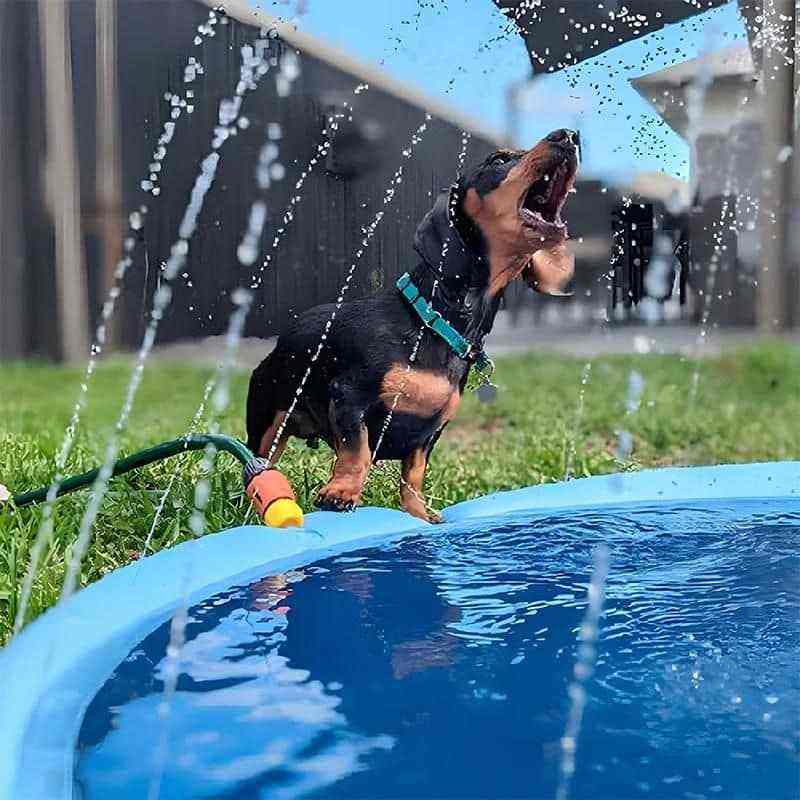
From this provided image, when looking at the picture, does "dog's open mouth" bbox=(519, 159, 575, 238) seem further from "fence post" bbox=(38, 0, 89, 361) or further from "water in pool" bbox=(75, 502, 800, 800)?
"fence post" bbox=(38, 0, 89, 361)

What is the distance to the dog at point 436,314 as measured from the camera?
2531 millimetres

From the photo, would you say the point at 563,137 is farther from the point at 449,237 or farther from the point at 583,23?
the point at 583,23

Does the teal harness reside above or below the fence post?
below

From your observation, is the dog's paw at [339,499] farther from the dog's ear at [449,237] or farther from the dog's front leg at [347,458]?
the dog's ear at [449,237]

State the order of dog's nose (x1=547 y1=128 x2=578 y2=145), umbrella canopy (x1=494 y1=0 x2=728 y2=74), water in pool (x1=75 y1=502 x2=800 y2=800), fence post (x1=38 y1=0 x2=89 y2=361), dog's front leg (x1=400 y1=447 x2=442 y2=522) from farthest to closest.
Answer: fence post (x1=38 y1=0 x2=89 y2=361) → umbrella canopy (x1=494 y1=0 x2=728 y2=74) → dog's front leg (x1=400 y1=447 x2=442 y2=522) → dog's nose (x1=547 y1=128 x2=578 y2=145) → water in pool (x1=75 y1=502 x2=800 y2=800)

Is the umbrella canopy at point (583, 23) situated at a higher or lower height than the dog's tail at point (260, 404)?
higher

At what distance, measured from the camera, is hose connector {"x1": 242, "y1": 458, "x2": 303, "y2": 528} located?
7.98ft

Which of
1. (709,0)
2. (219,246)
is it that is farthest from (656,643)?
(709,0)

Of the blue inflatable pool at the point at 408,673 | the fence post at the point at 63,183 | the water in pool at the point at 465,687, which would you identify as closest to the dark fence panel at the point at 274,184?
the blue inflatable pool at the point at 408,673

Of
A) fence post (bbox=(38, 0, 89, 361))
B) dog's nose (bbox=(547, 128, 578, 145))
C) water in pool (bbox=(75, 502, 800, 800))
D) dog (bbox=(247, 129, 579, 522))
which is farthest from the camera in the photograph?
fence post (bbox=(38, 0, 89, 361))

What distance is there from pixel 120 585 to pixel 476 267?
1121mm

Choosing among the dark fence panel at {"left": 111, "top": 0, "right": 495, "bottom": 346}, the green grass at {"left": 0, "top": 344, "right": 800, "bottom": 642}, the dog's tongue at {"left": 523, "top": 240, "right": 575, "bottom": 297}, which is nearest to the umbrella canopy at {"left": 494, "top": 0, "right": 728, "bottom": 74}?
the dark fence panel at {"left": 111, "top": 0, "right": 495, "bottom": 346}

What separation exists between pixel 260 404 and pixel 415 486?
47cm

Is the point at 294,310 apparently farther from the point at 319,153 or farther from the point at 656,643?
the point at 656,643
